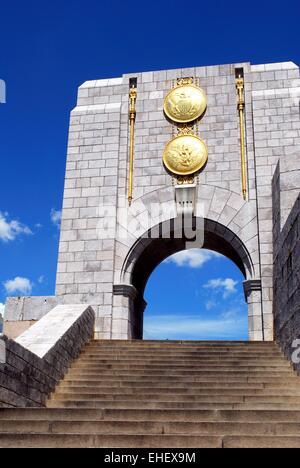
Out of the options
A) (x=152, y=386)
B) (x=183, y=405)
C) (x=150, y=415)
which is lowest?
(x=150, y=415)

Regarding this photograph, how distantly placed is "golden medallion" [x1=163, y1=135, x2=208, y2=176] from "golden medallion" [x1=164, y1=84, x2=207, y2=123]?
74 cm

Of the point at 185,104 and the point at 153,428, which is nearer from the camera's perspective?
the point at 153,428

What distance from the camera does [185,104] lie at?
15852 mm

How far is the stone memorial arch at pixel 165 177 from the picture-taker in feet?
46.9

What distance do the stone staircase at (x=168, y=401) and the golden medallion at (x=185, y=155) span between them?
554 cm

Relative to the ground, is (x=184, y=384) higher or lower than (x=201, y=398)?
higher

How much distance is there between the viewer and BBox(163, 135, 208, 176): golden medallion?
1517 centimetres

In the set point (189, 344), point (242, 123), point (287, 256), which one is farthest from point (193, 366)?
point (242, 123)

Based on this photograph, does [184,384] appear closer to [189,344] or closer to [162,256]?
[189,344]

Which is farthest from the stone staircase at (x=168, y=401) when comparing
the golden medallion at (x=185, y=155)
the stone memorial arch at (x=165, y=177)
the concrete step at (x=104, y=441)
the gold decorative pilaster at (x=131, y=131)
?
the golden medallion at (x=185, y=155)

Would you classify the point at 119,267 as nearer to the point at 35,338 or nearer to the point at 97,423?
the point at 35,338

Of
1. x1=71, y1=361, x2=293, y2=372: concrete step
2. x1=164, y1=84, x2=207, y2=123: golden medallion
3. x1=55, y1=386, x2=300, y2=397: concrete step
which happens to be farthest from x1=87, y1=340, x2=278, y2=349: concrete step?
x1=164, y1=84, x2=207, y2=123: golden medallion

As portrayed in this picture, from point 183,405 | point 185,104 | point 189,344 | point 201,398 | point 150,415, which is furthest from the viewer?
point 185,104

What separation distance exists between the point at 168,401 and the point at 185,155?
343 inches
